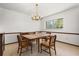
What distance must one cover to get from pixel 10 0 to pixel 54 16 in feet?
14.9

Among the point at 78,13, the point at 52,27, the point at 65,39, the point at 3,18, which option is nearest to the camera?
the point at 78,13

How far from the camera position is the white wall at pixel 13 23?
432 cm

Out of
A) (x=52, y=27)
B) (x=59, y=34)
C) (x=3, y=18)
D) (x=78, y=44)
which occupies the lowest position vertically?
(x=78, y=44)

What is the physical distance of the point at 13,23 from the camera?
15.4 ft

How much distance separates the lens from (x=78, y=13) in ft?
12.7

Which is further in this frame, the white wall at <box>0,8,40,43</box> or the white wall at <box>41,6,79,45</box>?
the white wall at <box>0,8,40,43</box>

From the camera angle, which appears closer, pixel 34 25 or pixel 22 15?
pixel 22 15

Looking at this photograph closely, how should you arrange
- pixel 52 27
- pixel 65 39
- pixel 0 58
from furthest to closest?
pixel 52 27 < pixel 65 39 < pixel 0 58

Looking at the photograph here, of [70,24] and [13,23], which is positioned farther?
[13,23]

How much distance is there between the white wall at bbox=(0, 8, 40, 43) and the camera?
4.32 metres

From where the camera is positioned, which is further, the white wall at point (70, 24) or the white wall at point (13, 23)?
the white wall at point (13, 23)

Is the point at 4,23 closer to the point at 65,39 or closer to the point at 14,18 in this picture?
the point at 14,18

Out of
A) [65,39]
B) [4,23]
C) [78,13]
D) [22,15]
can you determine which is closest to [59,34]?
[65,39]

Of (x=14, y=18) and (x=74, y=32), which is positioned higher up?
(x=14, y=18)
